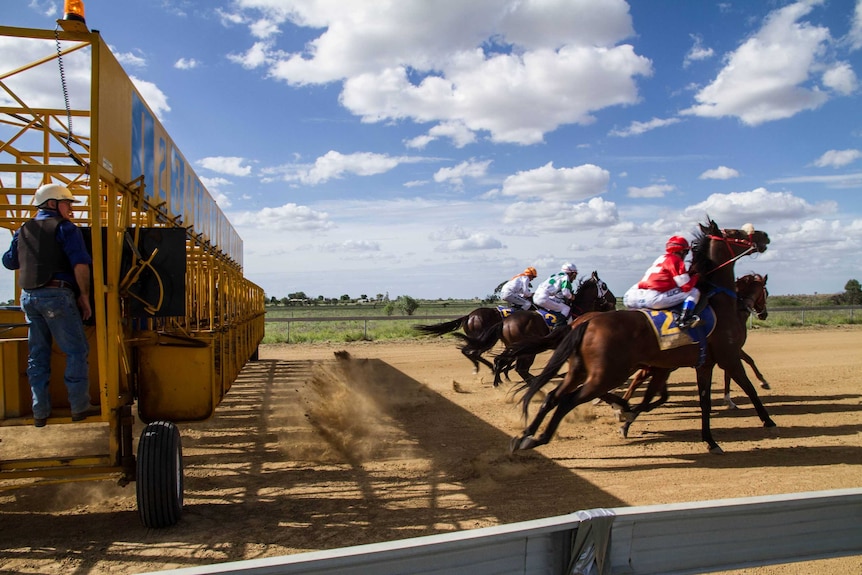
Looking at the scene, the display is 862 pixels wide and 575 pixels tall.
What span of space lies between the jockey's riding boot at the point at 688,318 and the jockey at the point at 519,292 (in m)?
5.46

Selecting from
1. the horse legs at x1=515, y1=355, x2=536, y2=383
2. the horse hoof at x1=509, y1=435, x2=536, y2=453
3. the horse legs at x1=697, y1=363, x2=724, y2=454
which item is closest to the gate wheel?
the horse hoof at x1=509, y1=435, x2=536, y2=453

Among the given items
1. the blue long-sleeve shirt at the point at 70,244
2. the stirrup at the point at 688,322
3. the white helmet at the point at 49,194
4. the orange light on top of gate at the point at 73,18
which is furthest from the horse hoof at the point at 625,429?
the orange light on top of gate at the point at 73,18

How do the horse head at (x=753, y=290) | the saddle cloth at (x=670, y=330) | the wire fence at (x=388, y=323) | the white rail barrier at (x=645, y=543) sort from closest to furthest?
1. the white rail barrier at (x=645, y=543)
2. the saddle cloth at (x=670, y=330)
3. the horse head at (x=753, y=290)
4. the wire fence at (x=388, y=323)

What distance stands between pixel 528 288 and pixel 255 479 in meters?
7.64

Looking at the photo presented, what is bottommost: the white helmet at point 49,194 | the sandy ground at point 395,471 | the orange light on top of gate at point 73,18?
the sandy ground at point 395,471

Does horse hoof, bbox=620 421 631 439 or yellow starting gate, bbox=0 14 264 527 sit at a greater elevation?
yellow starting gate, bbox=0 14 264 527

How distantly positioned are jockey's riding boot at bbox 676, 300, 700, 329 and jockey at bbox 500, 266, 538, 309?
5.46 metres

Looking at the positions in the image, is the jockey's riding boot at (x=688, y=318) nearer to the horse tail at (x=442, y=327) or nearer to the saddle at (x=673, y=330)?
the saddle at (x=673, y=330)

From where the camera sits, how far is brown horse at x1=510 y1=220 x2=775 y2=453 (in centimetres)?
590

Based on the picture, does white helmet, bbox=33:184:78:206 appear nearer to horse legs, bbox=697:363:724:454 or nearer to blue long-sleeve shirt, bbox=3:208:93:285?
blue long-sleeve shirt, bbox=3:208:93:285

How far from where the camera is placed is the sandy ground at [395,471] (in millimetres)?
4160

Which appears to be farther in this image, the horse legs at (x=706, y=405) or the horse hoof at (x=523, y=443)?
the horse legs at (x=706, y=405)

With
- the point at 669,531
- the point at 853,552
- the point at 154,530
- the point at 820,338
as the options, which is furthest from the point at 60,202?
the point at 820,338

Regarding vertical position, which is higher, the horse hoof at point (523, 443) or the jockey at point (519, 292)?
the jockey at point (519, 292)
